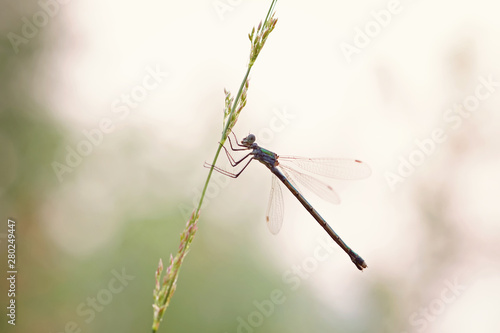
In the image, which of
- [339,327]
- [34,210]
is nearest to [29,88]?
[34,210]

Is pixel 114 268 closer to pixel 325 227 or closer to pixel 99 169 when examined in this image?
pixel 99 169

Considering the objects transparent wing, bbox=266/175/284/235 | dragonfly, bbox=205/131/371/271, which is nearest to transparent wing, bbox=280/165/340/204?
dragonfly, bbox=205/131/371/271

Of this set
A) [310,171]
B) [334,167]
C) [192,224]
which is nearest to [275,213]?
[310,171]

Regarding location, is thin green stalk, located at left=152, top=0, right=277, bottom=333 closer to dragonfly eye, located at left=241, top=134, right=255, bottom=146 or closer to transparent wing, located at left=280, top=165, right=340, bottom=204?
dragonfly eye, located at left=241, top=134, right=255, bottom=146

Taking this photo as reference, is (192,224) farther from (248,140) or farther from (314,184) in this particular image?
(314,184)

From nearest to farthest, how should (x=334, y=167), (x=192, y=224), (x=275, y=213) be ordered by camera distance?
(x=192, y=224), (x=275, y=213), (x=334, y=167)
